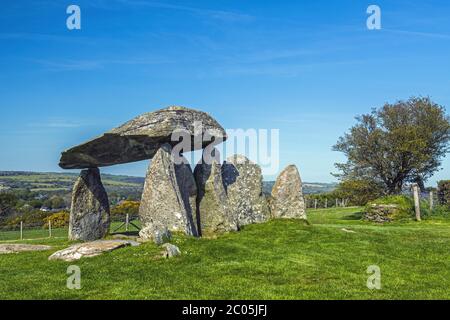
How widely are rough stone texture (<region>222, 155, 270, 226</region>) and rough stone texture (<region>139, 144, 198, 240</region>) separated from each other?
3187 mm

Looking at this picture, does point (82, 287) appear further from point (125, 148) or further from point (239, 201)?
point (239, 201)

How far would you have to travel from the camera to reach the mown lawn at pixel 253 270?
1180cm

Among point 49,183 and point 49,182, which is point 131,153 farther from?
point 49,182

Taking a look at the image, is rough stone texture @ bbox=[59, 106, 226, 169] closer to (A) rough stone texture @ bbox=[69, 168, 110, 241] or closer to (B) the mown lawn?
(A) rough stone texture @ bbox=[69, 168, 110, 241]

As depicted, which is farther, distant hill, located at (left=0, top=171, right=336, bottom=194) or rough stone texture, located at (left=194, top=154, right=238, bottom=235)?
distant hill, located at (left=0, top=171, right=336, bottom=194)

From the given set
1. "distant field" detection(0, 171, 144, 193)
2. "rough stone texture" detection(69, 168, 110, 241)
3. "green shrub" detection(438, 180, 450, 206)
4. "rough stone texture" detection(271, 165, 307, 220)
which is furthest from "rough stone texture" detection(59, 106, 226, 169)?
"distant field" detection(0, 171, 144, 193)

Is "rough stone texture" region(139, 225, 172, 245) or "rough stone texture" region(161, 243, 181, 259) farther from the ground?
"rough stone texture" region(139, 225, 172, 245)

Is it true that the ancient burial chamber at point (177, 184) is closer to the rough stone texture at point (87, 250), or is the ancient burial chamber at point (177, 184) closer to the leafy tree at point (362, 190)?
the rough stone texture at point (87, 250)

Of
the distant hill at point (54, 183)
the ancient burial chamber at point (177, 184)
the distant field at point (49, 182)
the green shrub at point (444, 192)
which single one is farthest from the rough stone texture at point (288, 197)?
the distant field at point (49, 182)

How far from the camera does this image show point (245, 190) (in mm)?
24484

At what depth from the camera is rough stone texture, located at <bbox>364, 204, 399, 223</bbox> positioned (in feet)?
104

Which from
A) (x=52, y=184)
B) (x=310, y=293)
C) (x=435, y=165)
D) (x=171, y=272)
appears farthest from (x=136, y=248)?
(x=52, y=184)

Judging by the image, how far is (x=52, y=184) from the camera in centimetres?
12050

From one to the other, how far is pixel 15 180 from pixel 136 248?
121161 millimetres
